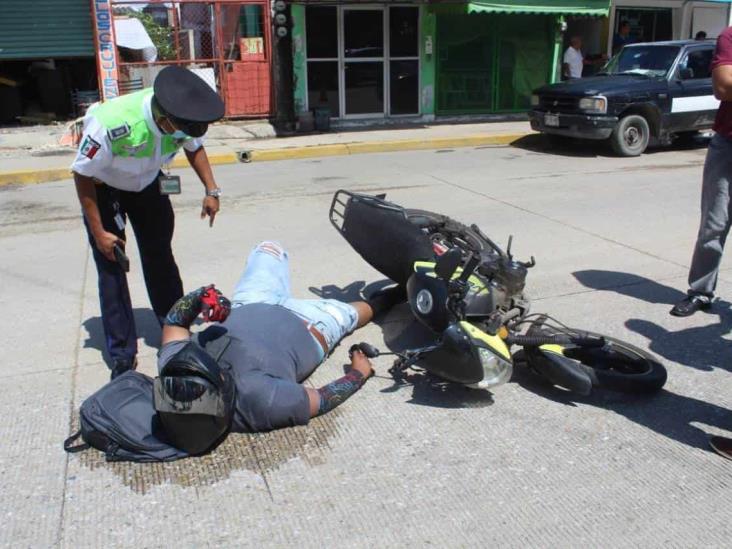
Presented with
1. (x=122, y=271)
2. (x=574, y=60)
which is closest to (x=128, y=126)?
(x=122, y=271)

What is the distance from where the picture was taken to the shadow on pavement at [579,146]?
12836 millimetres

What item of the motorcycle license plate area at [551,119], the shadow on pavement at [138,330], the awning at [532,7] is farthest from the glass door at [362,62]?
the shadow on pavement at [138,330]

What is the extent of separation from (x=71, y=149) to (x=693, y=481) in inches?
512

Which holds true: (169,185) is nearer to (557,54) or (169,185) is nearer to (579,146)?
(579,146)

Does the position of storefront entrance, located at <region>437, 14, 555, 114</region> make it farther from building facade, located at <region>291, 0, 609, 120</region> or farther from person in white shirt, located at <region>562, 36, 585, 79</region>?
person in white shirt, located at <region>562, 36, 585, 79</region>

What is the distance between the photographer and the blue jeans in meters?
4.25

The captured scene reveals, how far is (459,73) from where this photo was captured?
17375 millimetres

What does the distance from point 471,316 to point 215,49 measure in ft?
43.4

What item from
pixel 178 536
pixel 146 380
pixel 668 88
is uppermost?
pixel 668 88

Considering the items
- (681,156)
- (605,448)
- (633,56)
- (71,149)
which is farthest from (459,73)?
(605,448)

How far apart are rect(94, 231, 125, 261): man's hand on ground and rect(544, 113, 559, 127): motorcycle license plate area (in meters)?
10.1

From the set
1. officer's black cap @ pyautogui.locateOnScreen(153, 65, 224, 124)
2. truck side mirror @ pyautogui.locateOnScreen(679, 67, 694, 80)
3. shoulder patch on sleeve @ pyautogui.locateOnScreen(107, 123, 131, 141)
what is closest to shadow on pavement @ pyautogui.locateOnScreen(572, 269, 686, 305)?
officer's black cap @ pyautogui.locateOnScreen(153, 65, 224, 124)

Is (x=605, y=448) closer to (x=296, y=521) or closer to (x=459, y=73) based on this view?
(x=296, y=521)

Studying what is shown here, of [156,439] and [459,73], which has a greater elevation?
[459,73]
